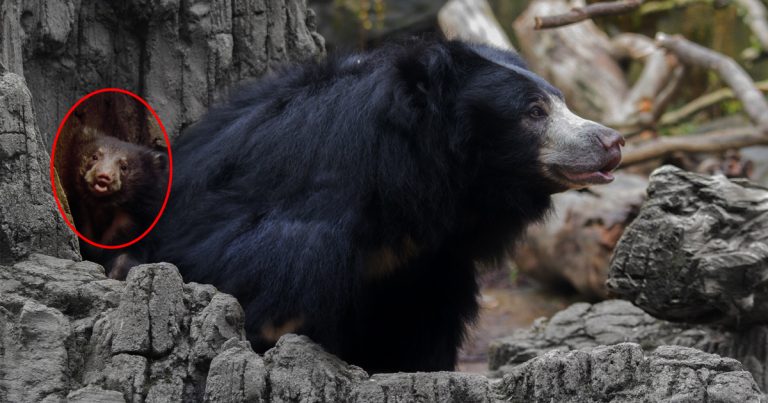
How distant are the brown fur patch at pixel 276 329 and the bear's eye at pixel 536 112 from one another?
1173 millimetres

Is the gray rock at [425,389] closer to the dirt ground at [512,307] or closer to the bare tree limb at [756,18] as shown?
the dirt ground at [512,307]

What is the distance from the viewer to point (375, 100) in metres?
3.86

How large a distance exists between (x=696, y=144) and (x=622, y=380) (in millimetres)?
6042

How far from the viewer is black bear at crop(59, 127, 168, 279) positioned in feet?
13.4

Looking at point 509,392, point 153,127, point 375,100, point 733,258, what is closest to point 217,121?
point 153,127

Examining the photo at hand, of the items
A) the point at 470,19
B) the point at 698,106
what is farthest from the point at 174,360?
the point at 698,106

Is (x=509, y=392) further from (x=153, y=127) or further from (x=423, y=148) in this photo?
(x=153, y=127)

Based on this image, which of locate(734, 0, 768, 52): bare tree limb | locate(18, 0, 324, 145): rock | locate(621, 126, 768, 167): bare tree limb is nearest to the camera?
locate(18, 0, 324, 145): rock

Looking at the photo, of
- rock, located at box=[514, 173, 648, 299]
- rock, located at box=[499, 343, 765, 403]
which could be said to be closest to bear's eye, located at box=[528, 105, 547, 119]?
rock, located at box=[499, 343, 765, 403]

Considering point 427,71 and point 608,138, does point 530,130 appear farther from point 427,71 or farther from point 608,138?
point 427,71

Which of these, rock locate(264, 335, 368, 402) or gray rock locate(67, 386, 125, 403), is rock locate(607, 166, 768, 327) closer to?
rock locate(264, 335, 368, 402)

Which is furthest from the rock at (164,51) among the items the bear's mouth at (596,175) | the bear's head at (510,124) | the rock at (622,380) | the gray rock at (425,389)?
the rock at (622,380)

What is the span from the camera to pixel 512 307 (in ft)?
29.7

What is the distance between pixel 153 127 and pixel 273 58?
0.71 meters
